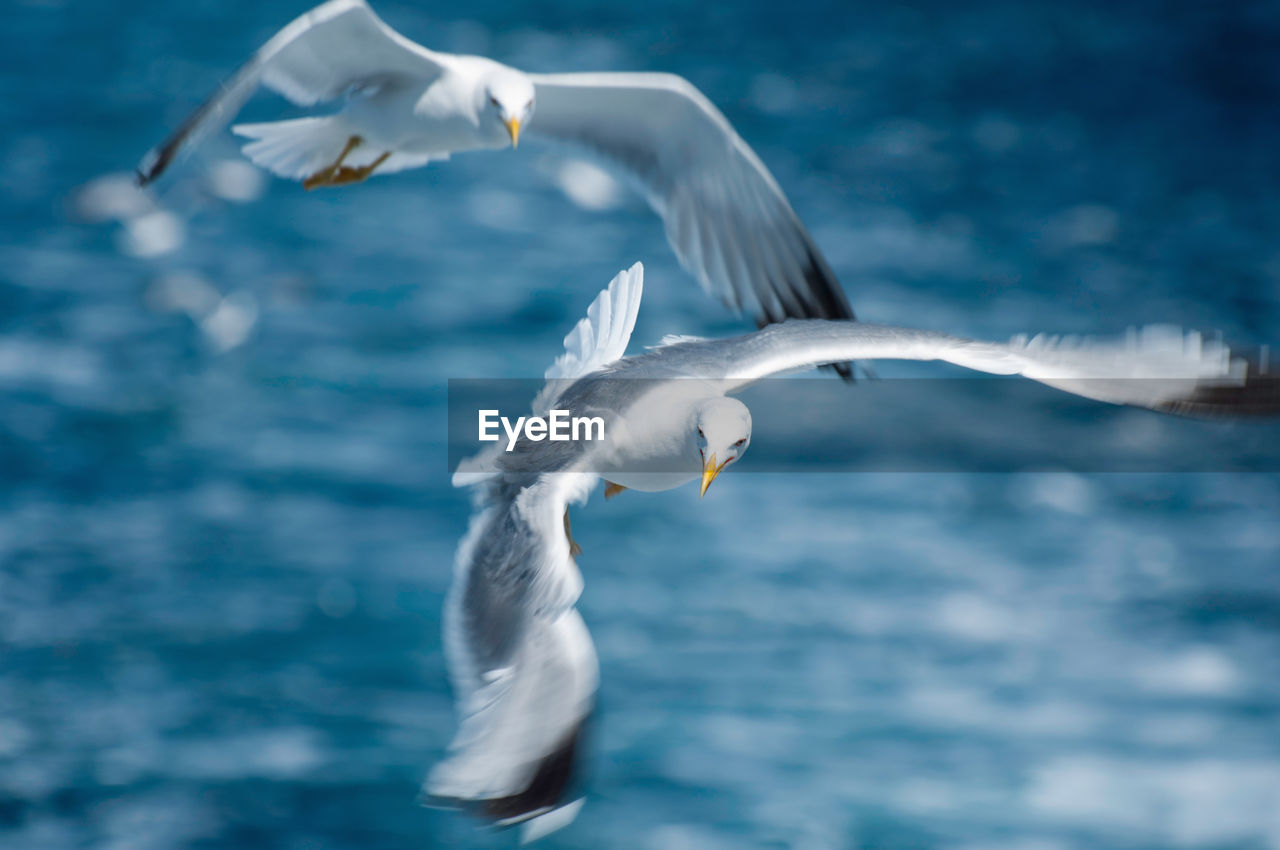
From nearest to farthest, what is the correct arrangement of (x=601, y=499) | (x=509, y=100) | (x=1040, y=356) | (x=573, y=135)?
(x=1040, y=356) < (x=509, y=100) < (x=573, y=135) < (x=601, y=499)

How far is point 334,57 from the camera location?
355 cm

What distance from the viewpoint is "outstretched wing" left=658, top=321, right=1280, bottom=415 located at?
2.25 meters

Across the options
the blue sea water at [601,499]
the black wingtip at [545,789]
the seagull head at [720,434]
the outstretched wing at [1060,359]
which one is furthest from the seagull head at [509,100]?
the blue sea water at [601,499]

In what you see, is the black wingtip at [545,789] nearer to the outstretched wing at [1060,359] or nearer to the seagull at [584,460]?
the seagull at [584,460]

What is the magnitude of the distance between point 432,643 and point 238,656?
4.05 ft

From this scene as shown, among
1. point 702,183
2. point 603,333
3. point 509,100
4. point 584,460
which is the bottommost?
point 584,460

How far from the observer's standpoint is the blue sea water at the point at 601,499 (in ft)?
25.8

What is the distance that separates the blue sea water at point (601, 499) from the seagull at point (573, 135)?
454 centimetres

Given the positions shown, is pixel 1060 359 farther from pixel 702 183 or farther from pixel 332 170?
pixel 332 170

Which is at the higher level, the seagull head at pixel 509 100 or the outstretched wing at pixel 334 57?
the outstretched wing at pixel 334 57

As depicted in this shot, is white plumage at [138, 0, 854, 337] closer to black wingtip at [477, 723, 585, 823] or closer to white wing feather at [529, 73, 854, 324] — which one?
white wing feather at [529, 73, 854, 324]

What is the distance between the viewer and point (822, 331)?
234cm

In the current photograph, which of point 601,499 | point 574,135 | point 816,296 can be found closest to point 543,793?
point 816,296

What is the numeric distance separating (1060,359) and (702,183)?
157 centimetres
